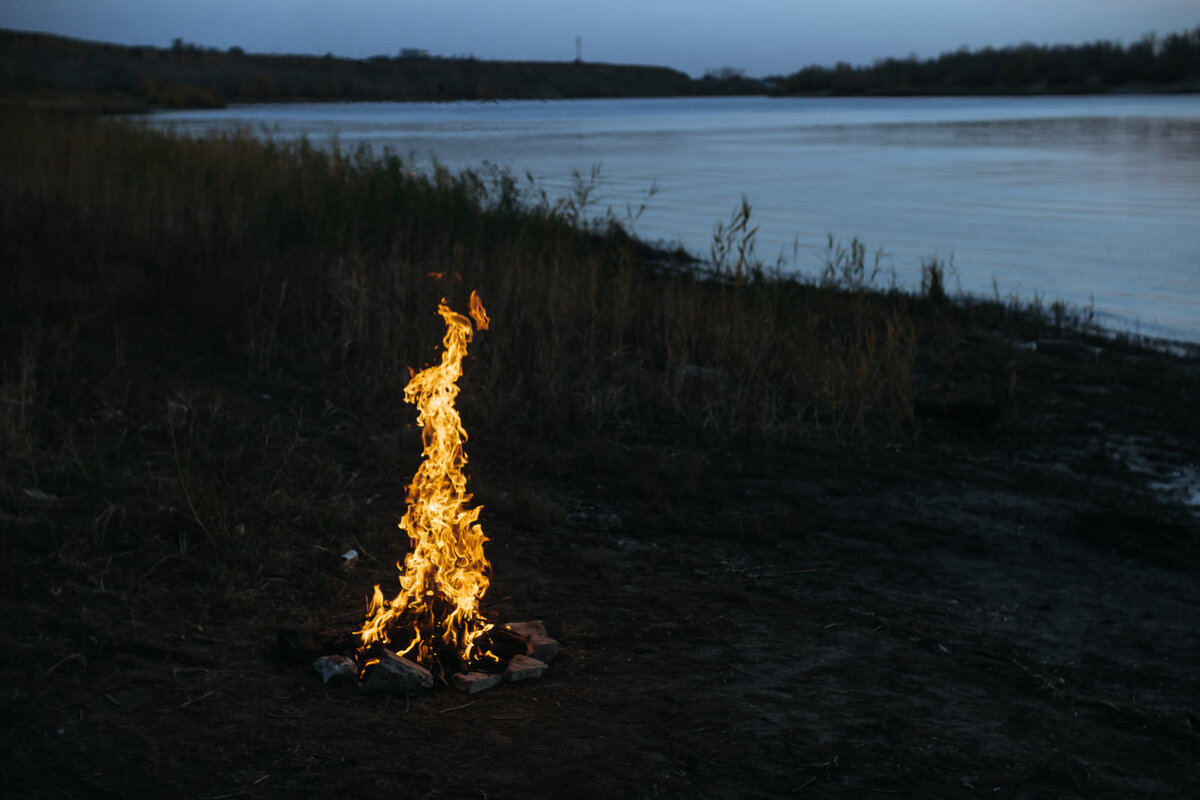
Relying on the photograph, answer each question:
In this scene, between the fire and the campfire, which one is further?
the fire

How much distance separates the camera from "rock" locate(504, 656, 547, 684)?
341 cm

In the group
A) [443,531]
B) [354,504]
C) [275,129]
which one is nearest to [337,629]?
[443,531]

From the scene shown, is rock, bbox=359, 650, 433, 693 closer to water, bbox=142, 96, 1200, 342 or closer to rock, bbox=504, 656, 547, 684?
rock, bbox=504, 656, 547, 684

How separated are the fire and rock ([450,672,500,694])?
0.22ft

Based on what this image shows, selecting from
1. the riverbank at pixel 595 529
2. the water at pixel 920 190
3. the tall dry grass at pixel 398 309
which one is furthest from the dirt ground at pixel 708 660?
the water at pixel 920 190

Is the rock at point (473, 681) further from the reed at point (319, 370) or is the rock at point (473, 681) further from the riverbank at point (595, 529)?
the reed at point (319, 370)

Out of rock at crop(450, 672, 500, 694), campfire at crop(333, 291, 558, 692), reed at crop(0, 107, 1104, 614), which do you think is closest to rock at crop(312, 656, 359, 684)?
campfire at crop(333, 291, 558, 692)

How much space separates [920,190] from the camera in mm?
24359

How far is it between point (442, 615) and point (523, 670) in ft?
1.36

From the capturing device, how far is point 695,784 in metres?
2.86

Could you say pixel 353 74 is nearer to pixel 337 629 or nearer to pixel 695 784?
pixel 337 629

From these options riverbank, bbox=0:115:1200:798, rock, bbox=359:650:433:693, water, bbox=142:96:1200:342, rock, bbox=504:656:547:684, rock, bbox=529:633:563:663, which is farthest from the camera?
water, bbox=142:96:1200:342

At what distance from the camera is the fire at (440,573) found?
3.51 metres

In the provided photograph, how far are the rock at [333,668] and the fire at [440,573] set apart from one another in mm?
61
